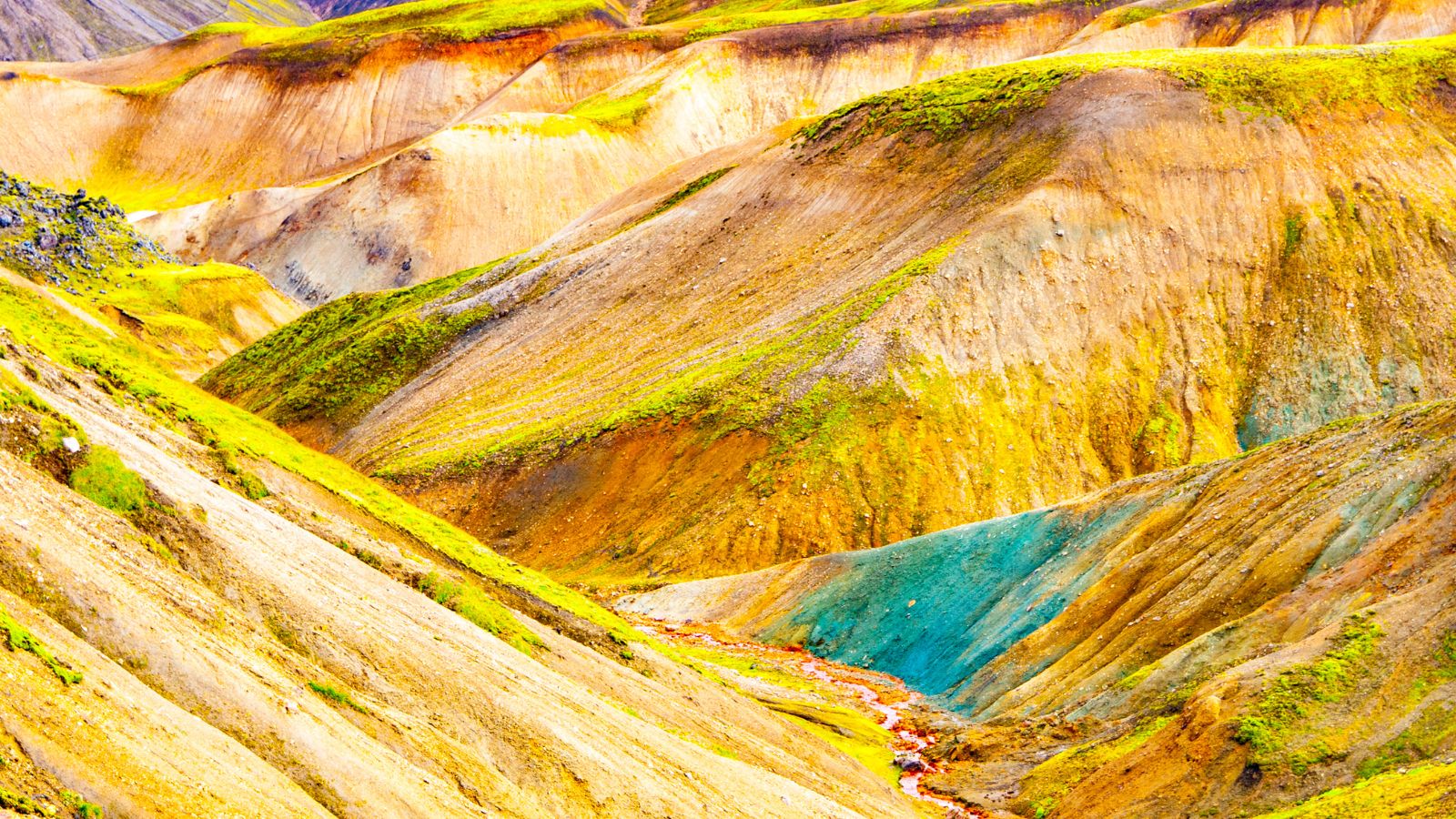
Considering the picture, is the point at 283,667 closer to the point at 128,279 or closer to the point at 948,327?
the point at 948,327

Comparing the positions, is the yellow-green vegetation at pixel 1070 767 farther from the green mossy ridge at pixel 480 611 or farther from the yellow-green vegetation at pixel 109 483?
the yellow-green vegetation at pixel 109 483

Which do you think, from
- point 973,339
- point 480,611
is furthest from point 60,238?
point 480,611

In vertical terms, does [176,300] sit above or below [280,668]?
above

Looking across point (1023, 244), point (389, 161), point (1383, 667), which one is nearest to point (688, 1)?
point (389, 161)

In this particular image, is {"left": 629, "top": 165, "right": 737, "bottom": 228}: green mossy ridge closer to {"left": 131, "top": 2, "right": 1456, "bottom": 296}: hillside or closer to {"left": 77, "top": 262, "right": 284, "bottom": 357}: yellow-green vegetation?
{"left": 77, "top": 262, "right": 284, "bottom": 357}: yellow-green vegetation

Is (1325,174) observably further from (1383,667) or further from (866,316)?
(1383,667)

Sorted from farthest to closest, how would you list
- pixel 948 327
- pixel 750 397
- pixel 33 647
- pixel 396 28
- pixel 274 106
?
pixel 396 28 < pixel 274 106 < pixel 948 327 < pixel 750 397 < pixel 33 647

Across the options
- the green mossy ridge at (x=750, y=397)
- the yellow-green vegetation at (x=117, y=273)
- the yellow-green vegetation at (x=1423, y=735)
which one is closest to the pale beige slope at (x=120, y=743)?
the yellow-green vegetation at (x=1423, y=735)
